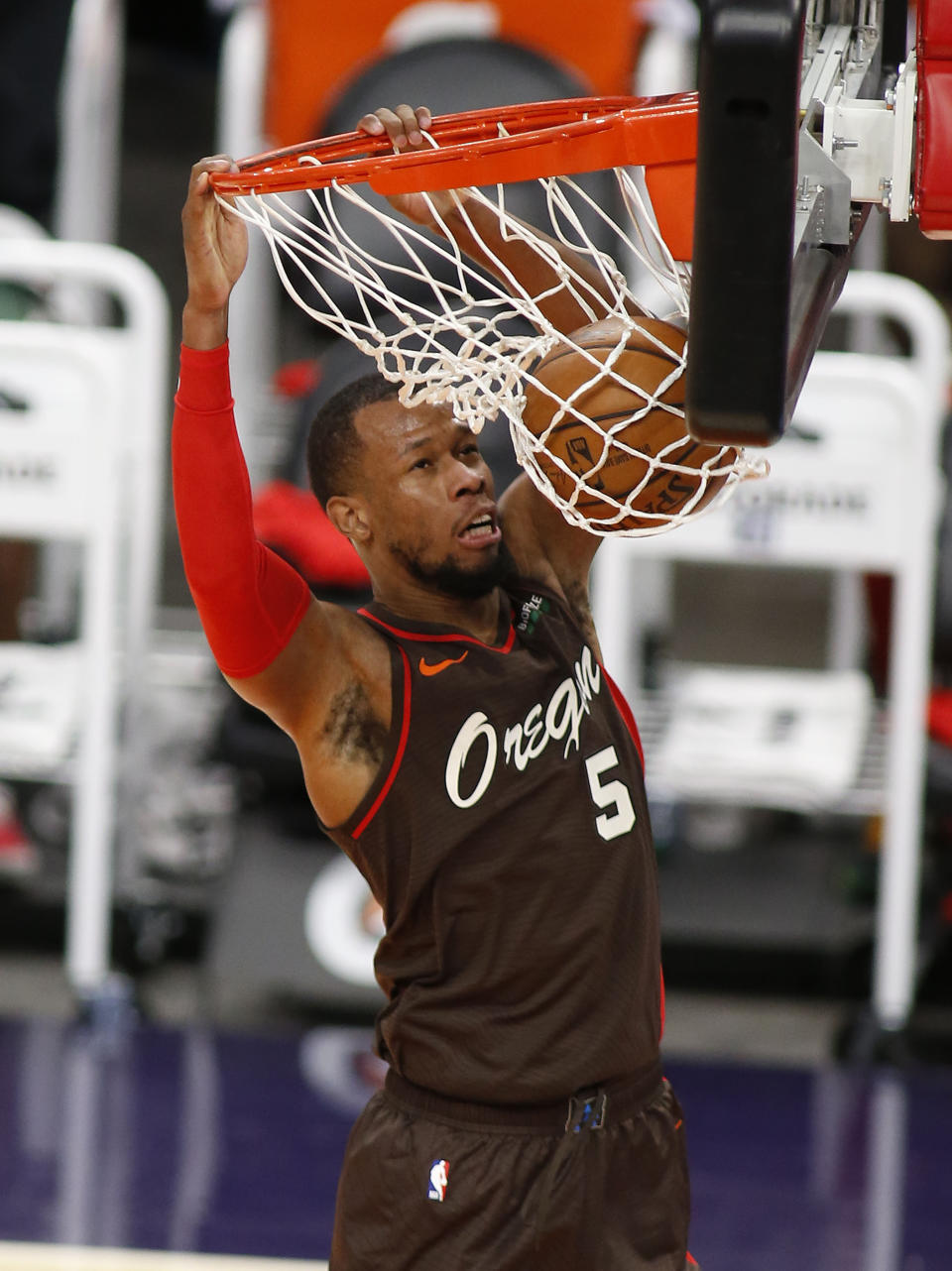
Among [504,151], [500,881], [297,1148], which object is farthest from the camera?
[297,1148]

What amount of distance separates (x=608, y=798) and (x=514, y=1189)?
468 millimetres

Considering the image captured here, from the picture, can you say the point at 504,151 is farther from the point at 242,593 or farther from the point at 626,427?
the point at 242,593

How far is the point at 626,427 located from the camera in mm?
1999

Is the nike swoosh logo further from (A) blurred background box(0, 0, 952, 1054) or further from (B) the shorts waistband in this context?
(A) blurred background box(0, 0, 952, 1054)

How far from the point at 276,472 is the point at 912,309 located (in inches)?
66.3

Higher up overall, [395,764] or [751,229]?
[751,229]

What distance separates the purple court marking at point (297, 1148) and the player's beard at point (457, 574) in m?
1.45

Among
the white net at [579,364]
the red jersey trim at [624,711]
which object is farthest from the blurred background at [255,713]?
the white net at [579,364]

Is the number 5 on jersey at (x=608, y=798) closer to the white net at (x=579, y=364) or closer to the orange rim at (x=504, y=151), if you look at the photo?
the white net at (x=579, y=364)

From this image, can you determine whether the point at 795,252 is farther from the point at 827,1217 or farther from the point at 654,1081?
the point at 827,1217

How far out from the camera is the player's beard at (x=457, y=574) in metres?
2.15

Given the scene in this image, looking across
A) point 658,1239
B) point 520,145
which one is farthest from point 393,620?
point 658,1239

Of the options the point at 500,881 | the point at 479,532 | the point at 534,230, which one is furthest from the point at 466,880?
the point at 534,230

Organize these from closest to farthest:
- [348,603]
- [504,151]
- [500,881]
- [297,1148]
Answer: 1. [504,151]
2. [500,881]
3. [297,1148]
4. [348,603]
